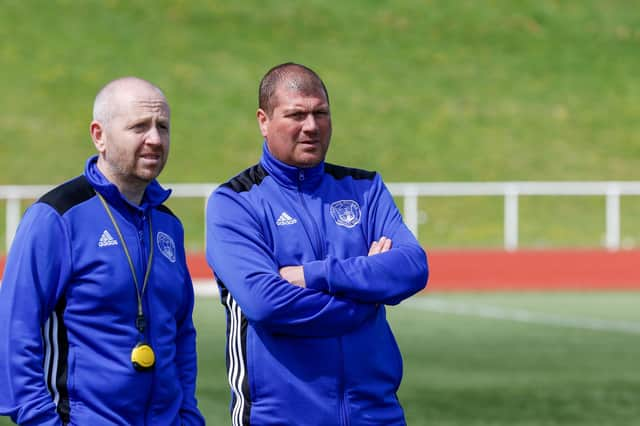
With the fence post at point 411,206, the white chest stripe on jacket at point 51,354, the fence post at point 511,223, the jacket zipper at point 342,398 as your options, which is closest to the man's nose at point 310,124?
the jacket zipper at point 342,398

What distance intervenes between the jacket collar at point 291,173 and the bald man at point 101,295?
0.53 meters

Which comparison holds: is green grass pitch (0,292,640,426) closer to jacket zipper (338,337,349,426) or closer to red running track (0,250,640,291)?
red running track (0,250,640,291)

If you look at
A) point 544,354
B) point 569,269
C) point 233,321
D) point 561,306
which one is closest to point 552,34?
point 569,269

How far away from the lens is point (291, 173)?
172 inches

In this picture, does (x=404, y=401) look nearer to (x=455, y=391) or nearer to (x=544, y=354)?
(x=455, y=391)

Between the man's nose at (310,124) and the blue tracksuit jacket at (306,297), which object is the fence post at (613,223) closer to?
the blue tracksuit jacket at (306,297)

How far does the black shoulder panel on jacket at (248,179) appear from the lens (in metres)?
4.43

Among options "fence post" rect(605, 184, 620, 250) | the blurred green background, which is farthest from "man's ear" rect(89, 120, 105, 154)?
the blurred green background

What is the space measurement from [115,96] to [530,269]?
14.8m

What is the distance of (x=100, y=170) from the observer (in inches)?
154

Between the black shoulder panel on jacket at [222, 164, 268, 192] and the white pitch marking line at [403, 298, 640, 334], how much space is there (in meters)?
9.01

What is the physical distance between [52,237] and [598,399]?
5781 mm

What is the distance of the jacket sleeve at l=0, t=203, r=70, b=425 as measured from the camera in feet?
11.9

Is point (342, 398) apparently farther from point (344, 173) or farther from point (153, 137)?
point (153, 137)
